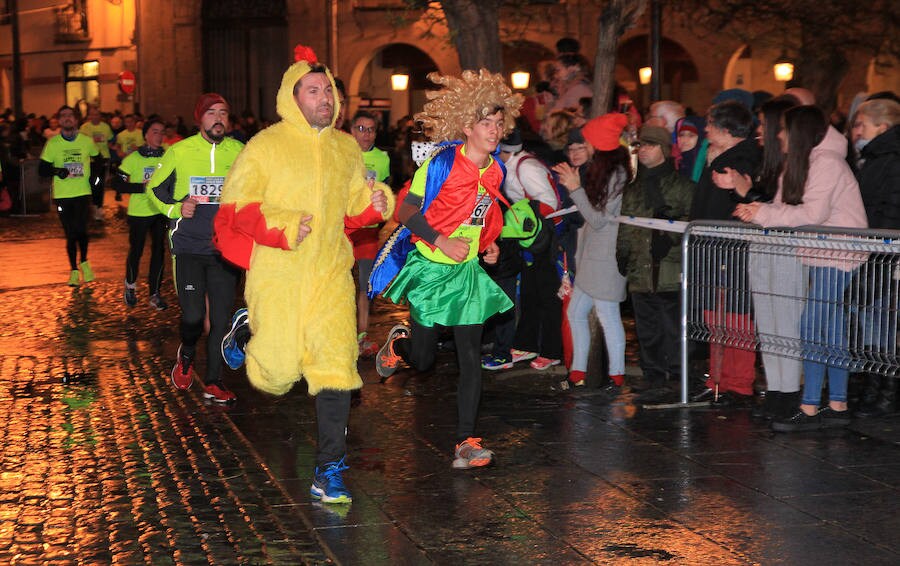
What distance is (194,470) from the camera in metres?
6.97

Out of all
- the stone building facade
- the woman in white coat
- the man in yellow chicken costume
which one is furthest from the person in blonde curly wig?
the stone building facade

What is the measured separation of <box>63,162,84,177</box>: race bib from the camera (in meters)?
15.6

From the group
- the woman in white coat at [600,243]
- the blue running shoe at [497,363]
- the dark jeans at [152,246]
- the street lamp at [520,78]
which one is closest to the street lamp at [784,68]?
the street lamp at [520,78]

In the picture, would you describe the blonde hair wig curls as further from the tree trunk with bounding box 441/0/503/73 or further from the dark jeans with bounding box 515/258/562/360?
the tree trunk with bounding box 441/0/503/73

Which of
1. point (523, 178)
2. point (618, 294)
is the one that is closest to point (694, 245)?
point (618, 294)

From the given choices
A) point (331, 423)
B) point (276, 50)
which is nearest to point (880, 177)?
point (331, 423)

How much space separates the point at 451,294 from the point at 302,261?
1028mm

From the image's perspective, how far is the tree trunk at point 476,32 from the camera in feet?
44.6

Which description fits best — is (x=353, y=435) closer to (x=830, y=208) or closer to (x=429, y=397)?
(x=429, y=397)

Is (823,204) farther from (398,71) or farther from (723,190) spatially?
(398,71)

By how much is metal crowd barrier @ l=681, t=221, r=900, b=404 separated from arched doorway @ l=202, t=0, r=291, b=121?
1350 inches

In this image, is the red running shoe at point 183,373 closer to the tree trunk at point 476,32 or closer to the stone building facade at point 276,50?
the tree trunk at point 476,32

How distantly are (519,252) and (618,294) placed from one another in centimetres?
113

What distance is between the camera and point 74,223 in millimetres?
15570
